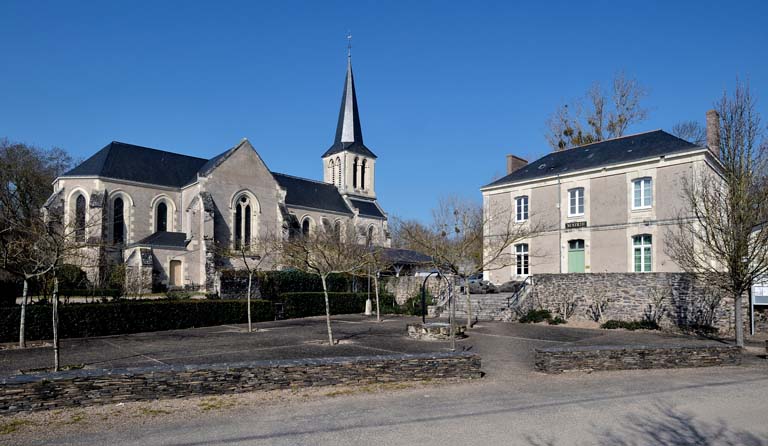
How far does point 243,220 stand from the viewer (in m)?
41.1

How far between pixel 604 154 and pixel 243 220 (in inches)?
1004

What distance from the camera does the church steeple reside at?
57594mm

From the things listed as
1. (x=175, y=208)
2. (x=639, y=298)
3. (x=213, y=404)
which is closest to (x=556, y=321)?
(x=639, y=298)

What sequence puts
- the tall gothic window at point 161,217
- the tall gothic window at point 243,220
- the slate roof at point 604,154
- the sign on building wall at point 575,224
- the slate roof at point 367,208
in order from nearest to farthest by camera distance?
the slate roof at point 604,154, the sign on building wall at point 575,224, the tall gothic window at point 161,217, the tall gothic window at point 243,220, the slate roof at point 367,208

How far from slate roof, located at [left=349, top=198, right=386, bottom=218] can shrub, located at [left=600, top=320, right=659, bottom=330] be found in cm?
3592

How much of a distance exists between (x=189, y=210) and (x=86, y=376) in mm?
32287

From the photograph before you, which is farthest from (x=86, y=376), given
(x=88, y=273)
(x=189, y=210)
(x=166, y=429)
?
(x=189, y=210)

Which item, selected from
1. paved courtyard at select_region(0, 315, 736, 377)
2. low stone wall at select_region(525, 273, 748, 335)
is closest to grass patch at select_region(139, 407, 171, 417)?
paved courtyard at select_region(0, 315, 736, 377)

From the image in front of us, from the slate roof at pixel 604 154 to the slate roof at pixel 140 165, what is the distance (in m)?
23.9

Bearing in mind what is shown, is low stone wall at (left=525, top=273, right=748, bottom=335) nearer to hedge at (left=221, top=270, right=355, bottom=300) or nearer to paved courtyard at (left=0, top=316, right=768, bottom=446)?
paved courtyard at (left=0, top=316, right=768, bottom=446)

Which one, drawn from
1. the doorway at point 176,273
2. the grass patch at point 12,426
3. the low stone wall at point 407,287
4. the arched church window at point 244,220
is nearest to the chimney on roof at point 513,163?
the low stone wall at point 407,287

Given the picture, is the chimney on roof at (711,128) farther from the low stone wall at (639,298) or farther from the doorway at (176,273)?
the doorway at (176,273)

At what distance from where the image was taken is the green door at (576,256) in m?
27.1

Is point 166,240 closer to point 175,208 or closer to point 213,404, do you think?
point 175,208
